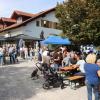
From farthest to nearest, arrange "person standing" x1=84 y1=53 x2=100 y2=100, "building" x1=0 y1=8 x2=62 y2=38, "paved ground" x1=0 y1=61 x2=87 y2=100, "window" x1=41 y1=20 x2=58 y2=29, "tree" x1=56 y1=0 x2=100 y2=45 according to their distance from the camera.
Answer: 1. "window" x1=41 y1=20 x2=58 y2=29
2. "building" x1=0 y1=8 x2=62 y2=38
3. "tree" x1=56 y1=0 x2=100 y2=45
4. "paved ground" x1=0 y1=61 x2=87 y2=100
5. "person standing" x1=84 y1=53 x2=100 y2=100

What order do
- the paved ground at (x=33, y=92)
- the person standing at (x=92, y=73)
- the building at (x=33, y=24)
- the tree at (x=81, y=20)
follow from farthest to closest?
the building at (x=33, y=24)
the tree at (x=81, y=20)
the paved ground at (x=33, y=92)
the person standing at (x=92, y=73)

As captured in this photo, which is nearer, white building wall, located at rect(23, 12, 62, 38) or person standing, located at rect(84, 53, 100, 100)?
person standing, located at rect(84, 53, 100, 100)

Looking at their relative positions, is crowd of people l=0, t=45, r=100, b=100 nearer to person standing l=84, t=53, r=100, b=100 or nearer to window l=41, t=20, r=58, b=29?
person standing l=84, t=53, r=100, b=100

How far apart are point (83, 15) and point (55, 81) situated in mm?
7236

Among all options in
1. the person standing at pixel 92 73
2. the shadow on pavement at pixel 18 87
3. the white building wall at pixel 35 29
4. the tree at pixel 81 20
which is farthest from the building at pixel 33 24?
the person standing at pixel 92 73

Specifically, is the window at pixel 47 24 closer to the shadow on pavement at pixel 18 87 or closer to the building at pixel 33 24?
the building at pixel 33 24

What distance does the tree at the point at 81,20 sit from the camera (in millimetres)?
17969

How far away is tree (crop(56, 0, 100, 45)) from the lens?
18.0 metres

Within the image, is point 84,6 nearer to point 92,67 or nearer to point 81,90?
point 81,90

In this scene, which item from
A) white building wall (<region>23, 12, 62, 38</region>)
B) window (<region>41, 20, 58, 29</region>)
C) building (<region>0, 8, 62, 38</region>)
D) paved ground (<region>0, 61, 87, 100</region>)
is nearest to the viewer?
paved ground (<region>0, 61, 87, 100</region>)

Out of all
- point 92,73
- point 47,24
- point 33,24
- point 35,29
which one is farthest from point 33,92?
point 47,24

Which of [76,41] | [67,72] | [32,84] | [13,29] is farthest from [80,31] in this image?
[13,29]

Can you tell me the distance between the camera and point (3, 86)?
1306 cm

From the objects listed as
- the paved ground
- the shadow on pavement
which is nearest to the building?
the shadow on pavement
